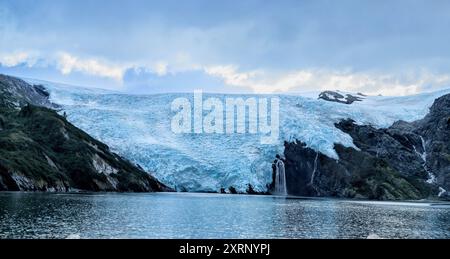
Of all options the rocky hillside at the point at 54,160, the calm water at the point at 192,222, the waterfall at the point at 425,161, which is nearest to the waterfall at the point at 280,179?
the rocky hillside at the point at 54,160

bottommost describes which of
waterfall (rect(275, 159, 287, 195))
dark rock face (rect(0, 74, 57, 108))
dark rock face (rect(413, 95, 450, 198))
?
waterfall (rect(275, 159, 287, 195))

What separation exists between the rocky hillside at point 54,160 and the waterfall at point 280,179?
75.4 feet

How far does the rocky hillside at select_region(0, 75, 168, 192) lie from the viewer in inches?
3346

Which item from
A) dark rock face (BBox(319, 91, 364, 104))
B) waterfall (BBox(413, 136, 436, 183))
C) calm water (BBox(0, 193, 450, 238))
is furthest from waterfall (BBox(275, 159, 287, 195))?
dark rock face (BBox(319, 91, 364, 104))

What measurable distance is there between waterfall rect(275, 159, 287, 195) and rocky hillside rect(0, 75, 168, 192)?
2297cm

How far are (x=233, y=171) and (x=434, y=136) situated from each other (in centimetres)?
5236

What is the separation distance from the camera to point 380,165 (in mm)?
122625

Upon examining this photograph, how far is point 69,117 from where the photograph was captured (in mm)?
128000

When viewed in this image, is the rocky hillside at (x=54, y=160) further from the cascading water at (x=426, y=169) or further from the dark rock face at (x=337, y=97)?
the dark rock face at (x=337, y=97)

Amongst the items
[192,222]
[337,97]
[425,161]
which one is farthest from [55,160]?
[337,97]

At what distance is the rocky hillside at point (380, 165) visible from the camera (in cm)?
11831

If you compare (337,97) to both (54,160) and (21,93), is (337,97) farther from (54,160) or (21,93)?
(54,160)

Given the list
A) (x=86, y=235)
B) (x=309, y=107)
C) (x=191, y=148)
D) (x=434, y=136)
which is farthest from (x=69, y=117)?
(x=86, y=235)

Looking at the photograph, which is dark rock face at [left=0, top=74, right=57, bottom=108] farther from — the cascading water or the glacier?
the cascading water
